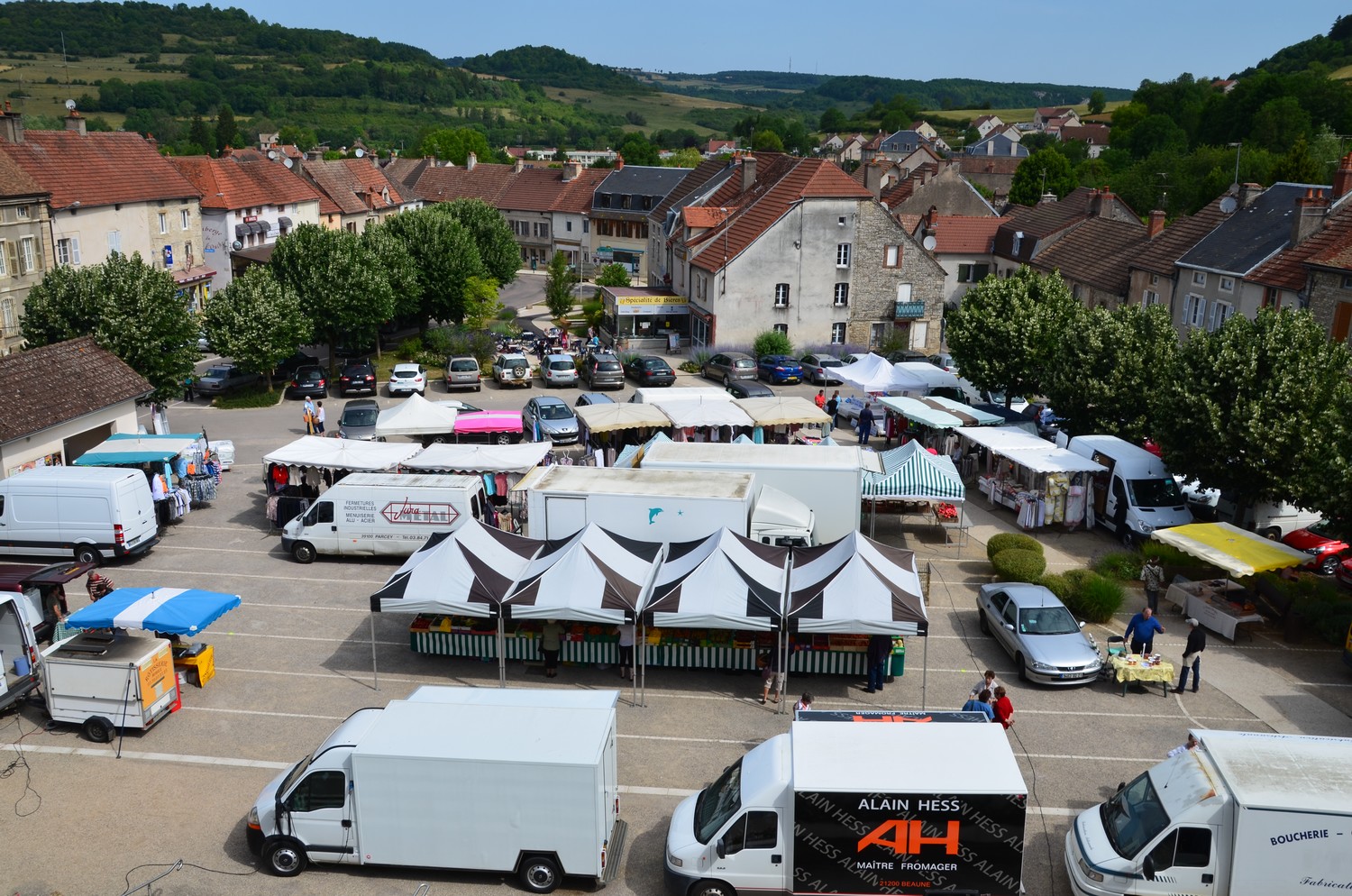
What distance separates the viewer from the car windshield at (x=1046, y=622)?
19.0m

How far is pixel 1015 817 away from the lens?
1154 cm

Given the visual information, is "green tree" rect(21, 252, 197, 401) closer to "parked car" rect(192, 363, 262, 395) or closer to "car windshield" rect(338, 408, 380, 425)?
"parked car" rect(192, 363, 262, 395)

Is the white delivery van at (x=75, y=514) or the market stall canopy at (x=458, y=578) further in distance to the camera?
the white delivery van at (x=75, y=514)

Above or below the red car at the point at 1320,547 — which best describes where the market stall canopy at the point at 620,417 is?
above

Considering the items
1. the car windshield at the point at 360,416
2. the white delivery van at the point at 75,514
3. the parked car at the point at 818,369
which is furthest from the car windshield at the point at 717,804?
the parked car at the point at 818,369

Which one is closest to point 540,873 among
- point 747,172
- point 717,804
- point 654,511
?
point 717,804

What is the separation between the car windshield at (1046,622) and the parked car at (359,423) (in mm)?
20677

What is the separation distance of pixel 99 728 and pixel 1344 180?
4099 cm

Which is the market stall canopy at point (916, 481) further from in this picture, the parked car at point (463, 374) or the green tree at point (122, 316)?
the green tree at point (122, 316)

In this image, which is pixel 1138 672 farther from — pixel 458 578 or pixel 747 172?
pixel 747 172

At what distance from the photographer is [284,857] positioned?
13016mm

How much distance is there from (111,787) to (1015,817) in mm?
12395

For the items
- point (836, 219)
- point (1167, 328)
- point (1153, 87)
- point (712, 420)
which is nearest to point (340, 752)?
point (712, 420)

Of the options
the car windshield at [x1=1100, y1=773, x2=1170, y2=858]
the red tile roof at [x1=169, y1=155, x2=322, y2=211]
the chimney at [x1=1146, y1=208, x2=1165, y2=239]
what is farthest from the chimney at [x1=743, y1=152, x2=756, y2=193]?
the car windshield at [x1=1100, y1=773, x2=1170, y2=858]
